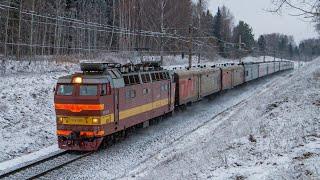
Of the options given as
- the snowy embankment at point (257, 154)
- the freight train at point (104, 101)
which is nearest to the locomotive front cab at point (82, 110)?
the freight train at point (104, 101)

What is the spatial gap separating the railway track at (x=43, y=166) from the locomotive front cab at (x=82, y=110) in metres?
0.38

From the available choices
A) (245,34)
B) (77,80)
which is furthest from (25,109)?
(245,34)

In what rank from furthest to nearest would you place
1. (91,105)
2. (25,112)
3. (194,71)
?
(194,71) < (25,112) < (91,105)

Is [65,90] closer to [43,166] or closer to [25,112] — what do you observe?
[43,166]

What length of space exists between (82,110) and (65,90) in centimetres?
106

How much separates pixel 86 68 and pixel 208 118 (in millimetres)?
10116

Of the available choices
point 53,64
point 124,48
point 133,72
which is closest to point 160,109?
point 133,72

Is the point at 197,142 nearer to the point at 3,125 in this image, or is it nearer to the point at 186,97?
the point at 3,125

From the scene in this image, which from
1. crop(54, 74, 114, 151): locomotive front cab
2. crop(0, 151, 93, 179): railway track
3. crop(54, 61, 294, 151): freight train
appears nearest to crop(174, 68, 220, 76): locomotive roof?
crop(54, 61, 294, 151): freight train

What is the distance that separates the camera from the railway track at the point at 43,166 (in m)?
14.1

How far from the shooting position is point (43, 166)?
50.3ft

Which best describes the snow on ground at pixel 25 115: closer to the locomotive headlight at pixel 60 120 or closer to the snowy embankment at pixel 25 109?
the snowy embankment at pixel 25 109

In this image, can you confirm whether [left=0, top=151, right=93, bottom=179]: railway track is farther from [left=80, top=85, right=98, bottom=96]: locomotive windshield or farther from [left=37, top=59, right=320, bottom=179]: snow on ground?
[left=80, top=85, right=98, bottom=96]: locomotive windshield

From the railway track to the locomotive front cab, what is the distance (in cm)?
38
